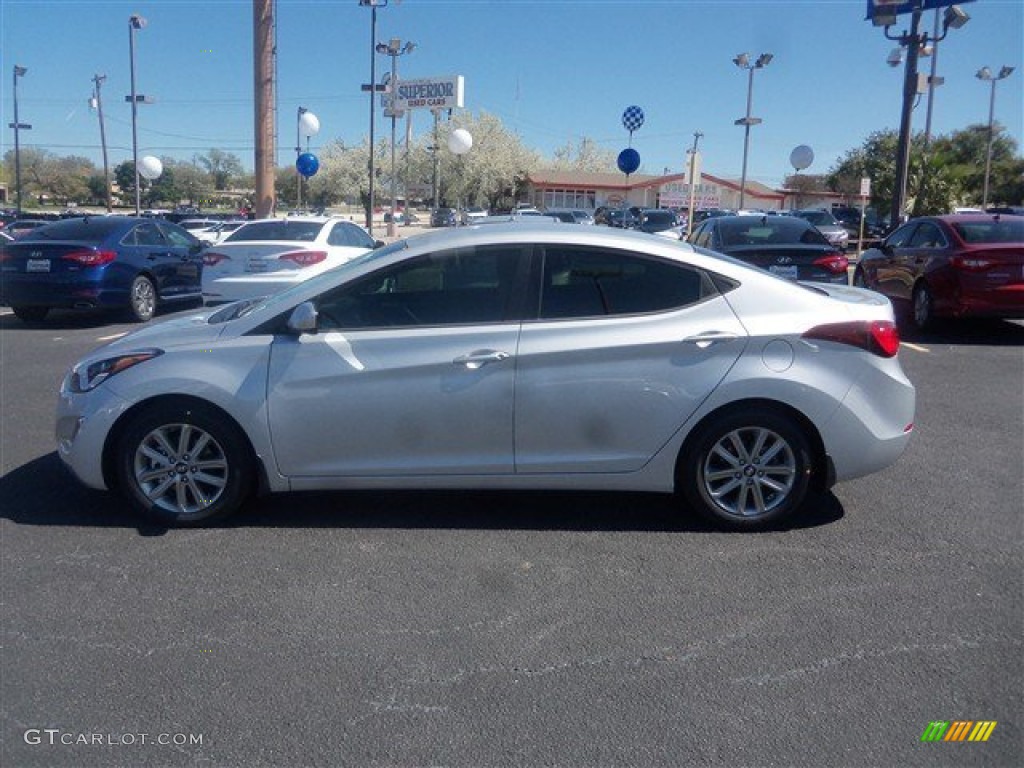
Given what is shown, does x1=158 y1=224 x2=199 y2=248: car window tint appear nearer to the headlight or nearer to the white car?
the white car

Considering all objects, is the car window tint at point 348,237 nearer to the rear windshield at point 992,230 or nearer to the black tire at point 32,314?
the black tire at point 32,314

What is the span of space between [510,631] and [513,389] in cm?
135

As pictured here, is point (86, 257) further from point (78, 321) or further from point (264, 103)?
point (264, 103)

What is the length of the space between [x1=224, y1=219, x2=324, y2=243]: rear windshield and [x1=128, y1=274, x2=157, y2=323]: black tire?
1678mm

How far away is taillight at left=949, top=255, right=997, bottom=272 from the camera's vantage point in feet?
35.1

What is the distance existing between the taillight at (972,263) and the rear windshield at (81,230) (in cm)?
1110

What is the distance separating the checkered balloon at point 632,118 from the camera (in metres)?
20.5

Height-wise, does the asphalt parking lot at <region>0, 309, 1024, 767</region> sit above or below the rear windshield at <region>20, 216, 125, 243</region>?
below

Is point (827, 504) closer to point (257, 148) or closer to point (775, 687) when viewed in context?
point (775, 687)

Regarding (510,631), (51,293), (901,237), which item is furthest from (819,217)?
(510,631)

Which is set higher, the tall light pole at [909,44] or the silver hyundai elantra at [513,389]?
the tall light pole at [909,44]

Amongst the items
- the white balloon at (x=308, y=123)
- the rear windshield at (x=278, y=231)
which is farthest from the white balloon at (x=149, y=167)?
the rear windshield at (x=278, y=231)

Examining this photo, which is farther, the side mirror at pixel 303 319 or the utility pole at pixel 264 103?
the utility pole at pixel 264 103

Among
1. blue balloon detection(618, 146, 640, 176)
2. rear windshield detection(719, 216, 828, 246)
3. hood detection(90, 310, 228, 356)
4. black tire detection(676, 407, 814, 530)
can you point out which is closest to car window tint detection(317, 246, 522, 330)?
hood detection(90, 310, 228, 356)
